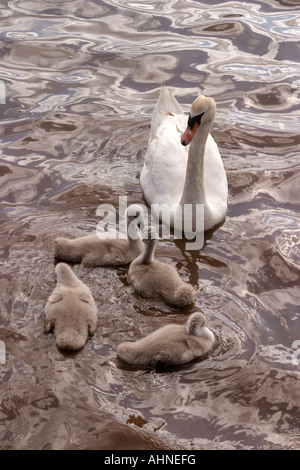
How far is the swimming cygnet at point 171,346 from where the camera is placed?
5.67 metres

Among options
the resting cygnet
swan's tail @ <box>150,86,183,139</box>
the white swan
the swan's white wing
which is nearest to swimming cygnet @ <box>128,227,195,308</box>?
the resting cygnet

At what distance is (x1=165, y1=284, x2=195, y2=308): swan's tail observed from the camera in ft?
20.9

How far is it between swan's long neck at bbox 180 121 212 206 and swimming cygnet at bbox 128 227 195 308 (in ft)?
3.95

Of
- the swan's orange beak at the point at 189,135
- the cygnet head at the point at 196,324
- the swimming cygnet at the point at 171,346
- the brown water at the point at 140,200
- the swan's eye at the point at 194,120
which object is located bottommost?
the brown water at the point at 140,200

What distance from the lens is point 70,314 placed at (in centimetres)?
595

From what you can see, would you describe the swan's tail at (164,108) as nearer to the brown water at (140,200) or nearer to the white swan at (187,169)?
the white swan at (187,169)

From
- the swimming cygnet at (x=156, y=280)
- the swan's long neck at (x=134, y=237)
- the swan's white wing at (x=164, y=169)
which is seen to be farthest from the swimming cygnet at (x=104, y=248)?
the swan's white wing at (x=164, y=169)

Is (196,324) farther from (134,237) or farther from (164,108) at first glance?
(164,108)

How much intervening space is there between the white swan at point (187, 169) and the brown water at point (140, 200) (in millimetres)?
287

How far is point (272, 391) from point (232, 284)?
1.39 meters

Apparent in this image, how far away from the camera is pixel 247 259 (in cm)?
728

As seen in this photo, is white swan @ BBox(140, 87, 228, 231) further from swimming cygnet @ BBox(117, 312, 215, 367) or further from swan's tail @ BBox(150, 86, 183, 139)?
swimming cygnet @ BBox(117, 312, 215, 367)

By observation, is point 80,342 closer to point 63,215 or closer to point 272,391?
point 272,391

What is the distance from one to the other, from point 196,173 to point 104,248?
4.75 feet
